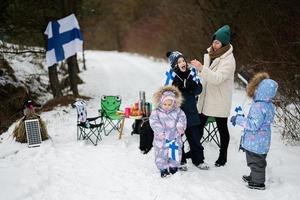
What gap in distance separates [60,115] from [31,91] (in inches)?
216

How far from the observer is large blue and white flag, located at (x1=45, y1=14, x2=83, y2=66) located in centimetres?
1217

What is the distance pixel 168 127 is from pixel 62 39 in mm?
7158

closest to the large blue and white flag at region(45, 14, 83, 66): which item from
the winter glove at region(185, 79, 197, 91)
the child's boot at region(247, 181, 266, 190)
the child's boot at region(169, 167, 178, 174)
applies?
the winter glove at region(185, 79, 197, 91)

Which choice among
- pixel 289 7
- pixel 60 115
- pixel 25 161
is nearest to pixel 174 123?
pixel 25 161

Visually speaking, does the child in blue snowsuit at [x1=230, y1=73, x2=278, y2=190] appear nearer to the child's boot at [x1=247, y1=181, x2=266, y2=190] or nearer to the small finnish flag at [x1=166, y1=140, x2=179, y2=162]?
the child's boot at [x1=247, y1=181, x2=266, y2=190]

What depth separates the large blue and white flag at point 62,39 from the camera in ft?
39.9

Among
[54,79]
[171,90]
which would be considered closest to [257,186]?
[171,90]

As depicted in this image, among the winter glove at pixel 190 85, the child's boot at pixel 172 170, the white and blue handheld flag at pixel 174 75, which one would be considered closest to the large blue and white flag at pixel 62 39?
the white and blue handheld flag at pixel 174 75

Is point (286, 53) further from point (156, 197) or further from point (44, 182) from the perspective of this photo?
point (44, 182)

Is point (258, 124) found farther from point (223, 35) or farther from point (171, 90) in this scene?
point (223, 35)

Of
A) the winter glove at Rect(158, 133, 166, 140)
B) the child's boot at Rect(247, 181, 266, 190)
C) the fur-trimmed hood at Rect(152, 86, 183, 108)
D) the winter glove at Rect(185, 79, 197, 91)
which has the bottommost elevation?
the child's boot at Rect(247, 181, 266, 190)

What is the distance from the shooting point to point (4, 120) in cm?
1299

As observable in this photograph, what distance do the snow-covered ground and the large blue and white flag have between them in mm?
3870

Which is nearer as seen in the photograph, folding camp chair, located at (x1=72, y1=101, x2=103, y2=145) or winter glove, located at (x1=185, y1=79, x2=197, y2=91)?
winter glove, located at (x1=185, y1=79, x2=197, y2=91)
